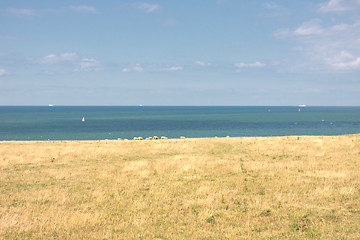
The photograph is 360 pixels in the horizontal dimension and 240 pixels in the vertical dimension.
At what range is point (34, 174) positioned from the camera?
70.0ft

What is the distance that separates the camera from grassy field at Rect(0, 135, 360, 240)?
422 inches

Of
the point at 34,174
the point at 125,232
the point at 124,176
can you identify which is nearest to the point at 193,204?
the point at 125,232

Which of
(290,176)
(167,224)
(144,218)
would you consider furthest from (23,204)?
(290,176)

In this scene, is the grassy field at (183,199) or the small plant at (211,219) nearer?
the grassy field at (183,199)

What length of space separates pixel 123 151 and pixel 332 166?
20.8 meters

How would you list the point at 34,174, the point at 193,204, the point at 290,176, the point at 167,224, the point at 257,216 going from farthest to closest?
the point at 34,174 → the point at 290,176 → the point at 193,204 → the point at 257,216 → the point at 167,224

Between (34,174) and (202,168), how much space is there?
12130mm

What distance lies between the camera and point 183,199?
48.0ft

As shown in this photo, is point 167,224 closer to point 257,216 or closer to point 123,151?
point 257,216

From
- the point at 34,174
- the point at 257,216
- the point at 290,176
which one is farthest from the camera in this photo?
the point at 34,174

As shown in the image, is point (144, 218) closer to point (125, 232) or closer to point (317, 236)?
point (125, 232)

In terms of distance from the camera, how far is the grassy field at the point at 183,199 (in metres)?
10.7

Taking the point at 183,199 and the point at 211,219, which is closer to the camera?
the point at 211,219

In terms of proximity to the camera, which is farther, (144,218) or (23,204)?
(23,204)
